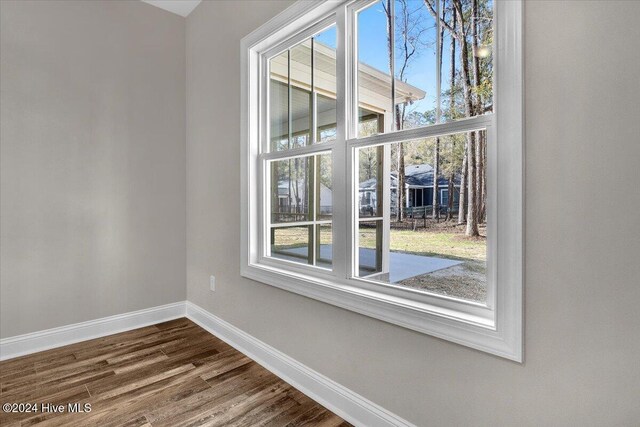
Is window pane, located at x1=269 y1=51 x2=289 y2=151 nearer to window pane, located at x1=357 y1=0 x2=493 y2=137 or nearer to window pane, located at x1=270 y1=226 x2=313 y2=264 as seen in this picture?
window pane, located at x1=270 y1=226 x2=313 y2=264

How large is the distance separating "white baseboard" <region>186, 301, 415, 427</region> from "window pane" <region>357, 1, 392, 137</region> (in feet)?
4.55

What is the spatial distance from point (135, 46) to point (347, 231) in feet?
8.49

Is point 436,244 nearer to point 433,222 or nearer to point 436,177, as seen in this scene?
point 433,222

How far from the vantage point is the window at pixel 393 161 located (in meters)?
1.24

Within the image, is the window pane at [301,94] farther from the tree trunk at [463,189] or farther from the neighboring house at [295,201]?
the tree trunk at [463,189]

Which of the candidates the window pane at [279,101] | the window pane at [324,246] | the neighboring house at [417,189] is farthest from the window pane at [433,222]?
the window pane at [279,101]

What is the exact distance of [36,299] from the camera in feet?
8.46

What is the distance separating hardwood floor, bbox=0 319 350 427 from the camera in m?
1.80

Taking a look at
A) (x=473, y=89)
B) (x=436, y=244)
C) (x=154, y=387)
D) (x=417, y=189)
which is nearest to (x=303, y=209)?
(x=417, y=189)

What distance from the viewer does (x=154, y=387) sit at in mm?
2090

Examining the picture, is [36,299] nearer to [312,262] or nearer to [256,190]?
[256,190]

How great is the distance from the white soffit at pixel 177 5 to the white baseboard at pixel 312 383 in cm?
277

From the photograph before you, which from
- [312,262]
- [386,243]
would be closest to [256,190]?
[312,262]

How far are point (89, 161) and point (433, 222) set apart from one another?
271cm
